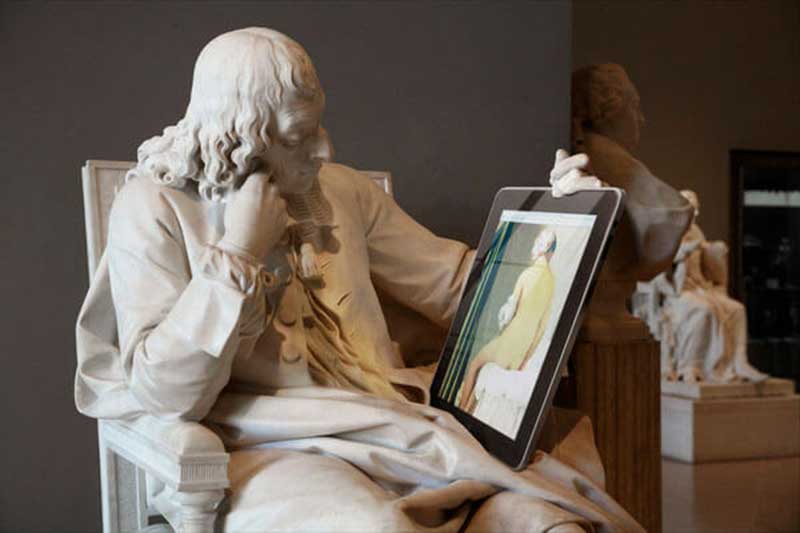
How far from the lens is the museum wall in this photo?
883cm

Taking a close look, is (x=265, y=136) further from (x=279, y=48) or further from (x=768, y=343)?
(x=768, y=343)

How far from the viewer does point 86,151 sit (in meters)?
3.49

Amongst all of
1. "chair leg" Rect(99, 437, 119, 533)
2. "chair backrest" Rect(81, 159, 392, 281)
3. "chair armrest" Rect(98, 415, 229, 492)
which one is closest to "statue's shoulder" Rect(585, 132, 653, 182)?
"chair backrest" Rect(81, 159, 392, 281)

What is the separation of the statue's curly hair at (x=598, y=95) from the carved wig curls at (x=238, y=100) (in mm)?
1724

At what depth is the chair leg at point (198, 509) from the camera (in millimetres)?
2236

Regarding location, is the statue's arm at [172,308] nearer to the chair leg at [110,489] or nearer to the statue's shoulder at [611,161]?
the chair leg at [110,489]

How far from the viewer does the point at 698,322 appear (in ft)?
25.7

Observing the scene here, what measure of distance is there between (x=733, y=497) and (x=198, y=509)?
448cm

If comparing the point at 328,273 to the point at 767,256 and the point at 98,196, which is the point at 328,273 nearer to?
the point at 98,196

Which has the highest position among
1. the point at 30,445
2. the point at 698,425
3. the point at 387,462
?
the point at 387,462

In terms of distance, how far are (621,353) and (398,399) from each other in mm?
1182

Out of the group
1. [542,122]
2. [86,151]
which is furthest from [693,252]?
[86,151]

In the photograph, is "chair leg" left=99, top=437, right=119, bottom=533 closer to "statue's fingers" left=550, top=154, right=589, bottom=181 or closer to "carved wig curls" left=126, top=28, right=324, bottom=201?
"carved wig curls" left=126, top=28, right=324, bottom=201

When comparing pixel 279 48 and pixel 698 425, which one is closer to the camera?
pixel 279 48
